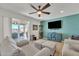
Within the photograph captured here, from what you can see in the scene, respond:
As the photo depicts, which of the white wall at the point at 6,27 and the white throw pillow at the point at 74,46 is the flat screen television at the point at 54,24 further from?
the white wall at the point at 6,27

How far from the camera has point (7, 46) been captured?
1042 millimetres

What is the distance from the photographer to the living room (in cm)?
84

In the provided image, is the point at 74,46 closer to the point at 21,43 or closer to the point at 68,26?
the point at 68,26

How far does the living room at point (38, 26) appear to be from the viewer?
0.84 meters

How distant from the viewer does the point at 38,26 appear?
1.01 meters

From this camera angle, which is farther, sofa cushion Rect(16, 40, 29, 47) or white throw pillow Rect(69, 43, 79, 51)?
sofa cushion Rect(16, 40, 29, 47)

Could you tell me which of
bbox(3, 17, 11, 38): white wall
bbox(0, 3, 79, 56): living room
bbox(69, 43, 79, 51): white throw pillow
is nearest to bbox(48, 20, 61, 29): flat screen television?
bbox(0, 3, 79, 56): living room

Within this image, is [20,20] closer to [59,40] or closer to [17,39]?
[17,39]

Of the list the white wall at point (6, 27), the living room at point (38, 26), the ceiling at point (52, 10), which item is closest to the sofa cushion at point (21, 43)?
the living room at point (38, 26)

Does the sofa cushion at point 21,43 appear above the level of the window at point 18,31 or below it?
below


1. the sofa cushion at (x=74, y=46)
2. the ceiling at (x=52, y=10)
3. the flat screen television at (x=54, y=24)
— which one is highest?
the ceiling at (x=52, y=10)

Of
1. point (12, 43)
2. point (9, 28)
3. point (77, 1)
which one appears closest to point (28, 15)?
point (9, 28)

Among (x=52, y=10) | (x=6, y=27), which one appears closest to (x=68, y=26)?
(x=52, y=10)

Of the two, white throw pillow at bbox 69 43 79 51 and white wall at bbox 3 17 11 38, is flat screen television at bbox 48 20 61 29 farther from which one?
white wall at bbox 3 17 11 38
